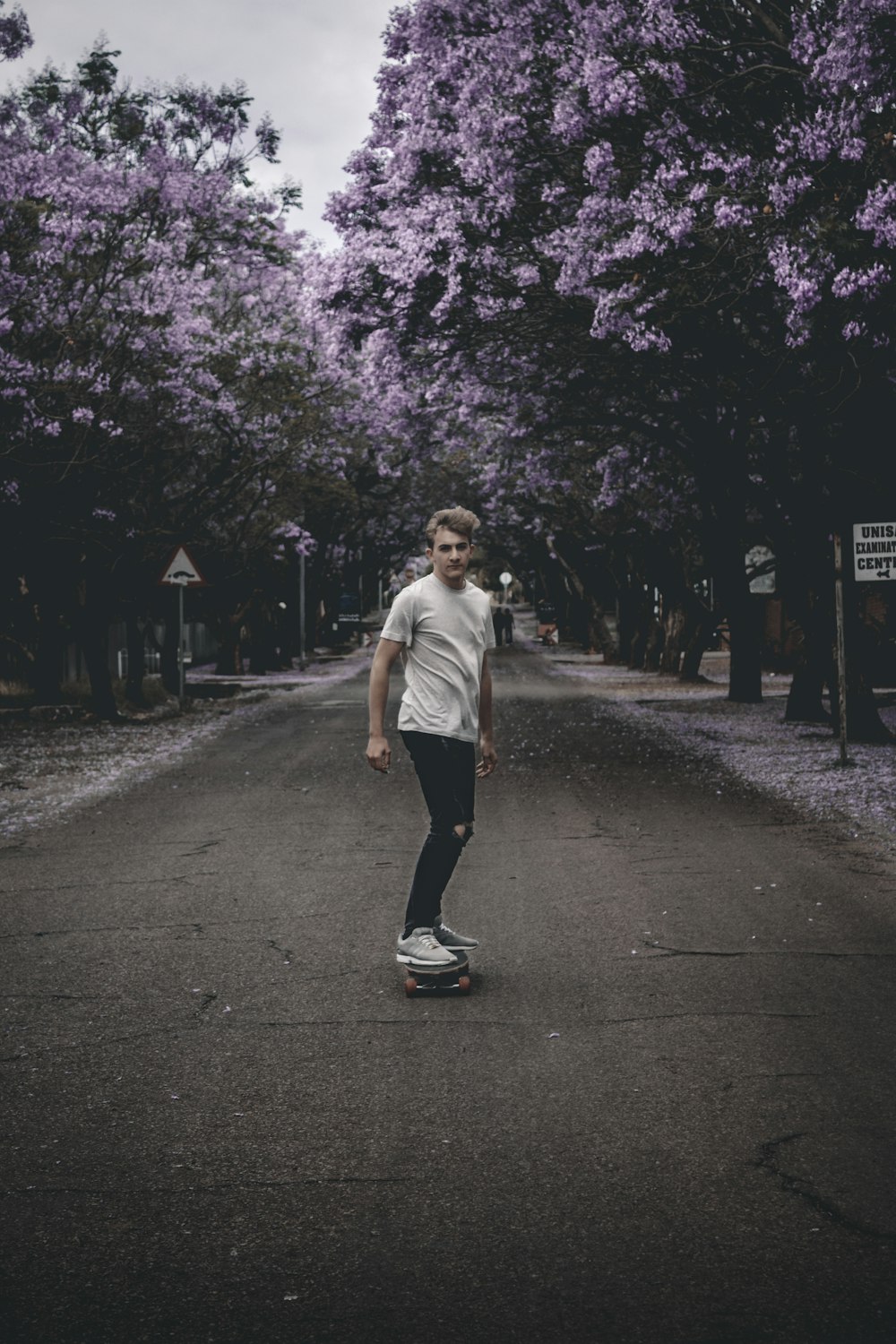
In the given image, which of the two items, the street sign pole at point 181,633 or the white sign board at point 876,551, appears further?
the street sign pole at point 181,633

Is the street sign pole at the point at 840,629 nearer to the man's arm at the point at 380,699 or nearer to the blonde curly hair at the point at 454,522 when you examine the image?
the blonde curly hair at the point at 454,522

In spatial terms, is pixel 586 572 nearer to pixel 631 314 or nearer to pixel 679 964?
pixel 631 314

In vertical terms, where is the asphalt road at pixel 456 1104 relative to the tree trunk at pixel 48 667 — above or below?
below

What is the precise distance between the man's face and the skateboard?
63.4 inches

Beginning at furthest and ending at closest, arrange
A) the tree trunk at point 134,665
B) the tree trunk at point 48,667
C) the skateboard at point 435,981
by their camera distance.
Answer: the tree trunk at point 134,665, the tree trunk at point 48,667, the skateboard at point 435,981

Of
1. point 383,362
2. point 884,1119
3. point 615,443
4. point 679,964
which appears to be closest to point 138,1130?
point 884,1119

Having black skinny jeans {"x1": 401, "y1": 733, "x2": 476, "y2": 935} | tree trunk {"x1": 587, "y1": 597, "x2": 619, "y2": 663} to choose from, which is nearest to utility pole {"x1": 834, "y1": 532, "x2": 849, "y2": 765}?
black skinny jeans {"x1": 401, "y1": 733, "x2": 476, "y2": 935}

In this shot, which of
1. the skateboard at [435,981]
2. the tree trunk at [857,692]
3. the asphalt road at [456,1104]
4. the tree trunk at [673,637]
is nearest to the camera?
the asphalt road at [456,1104]

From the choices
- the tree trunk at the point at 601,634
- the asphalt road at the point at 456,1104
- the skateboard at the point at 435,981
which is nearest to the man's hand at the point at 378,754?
the skateboard at the point at 435,981

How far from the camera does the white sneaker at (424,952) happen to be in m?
6.52

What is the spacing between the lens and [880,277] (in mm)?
12812

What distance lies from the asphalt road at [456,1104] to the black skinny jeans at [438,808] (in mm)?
412

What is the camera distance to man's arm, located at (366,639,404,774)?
660 cm

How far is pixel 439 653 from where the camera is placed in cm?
675
